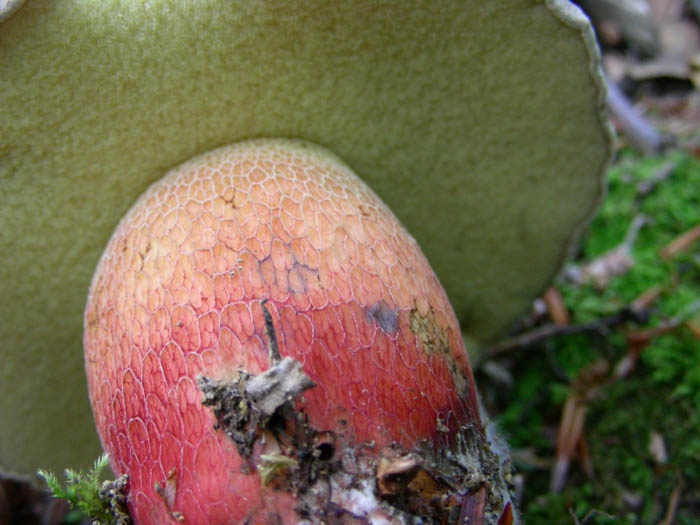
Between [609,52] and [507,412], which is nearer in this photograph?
[507,412]

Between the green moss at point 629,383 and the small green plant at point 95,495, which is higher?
the small green plant at point 95,495

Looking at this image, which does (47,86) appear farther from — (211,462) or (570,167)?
(570,167)

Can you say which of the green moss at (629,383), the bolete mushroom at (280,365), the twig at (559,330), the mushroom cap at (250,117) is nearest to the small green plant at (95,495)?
the bolete mushroom at (280,365)

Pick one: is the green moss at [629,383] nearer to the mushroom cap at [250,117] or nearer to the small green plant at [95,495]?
the mushroom cap at [250,117]

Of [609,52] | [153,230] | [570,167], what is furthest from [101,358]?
[609,52]

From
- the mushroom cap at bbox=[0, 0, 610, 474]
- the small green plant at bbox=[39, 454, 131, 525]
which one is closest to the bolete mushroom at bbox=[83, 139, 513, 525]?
the small green plant at bbox=[39, 454, 131, 525]

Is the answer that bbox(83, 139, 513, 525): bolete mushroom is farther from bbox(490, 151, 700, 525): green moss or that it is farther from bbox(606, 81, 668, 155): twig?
bbox(606, 81, 668, 155): twig

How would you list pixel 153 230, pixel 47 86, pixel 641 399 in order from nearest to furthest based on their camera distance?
pixel 47 86 < pixel 153 230 < pixel 641 399
